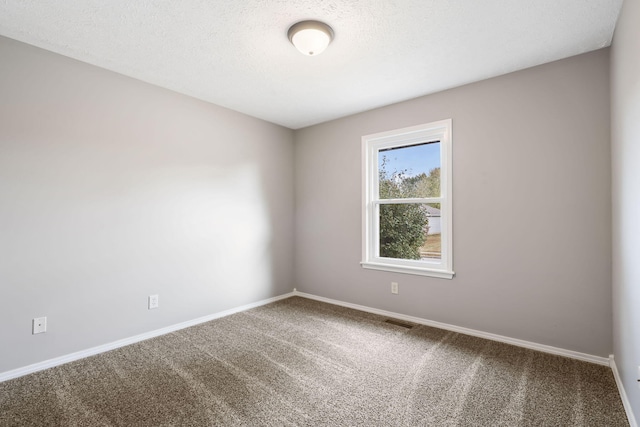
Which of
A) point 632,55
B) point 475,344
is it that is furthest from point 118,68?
point 475,344

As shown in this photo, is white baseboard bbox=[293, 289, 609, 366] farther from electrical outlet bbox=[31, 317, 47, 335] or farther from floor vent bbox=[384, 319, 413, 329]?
electrical outlet bbox=[31, 317, 47, 335]

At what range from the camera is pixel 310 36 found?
2029 mm

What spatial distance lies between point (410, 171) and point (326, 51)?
1.65 m

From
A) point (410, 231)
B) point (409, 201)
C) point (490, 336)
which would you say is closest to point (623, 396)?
point (490, 336)

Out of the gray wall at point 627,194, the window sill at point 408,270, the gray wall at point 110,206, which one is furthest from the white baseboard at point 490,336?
the gray wall at point 110,206

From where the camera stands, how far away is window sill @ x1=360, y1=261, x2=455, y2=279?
119 inches

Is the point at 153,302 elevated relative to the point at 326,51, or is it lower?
lower

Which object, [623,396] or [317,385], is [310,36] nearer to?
[317,385]

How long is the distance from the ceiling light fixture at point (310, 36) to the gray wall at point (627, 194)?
1624mm

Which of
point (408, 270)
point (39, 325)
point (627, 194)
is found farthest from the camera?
point (408, 270)

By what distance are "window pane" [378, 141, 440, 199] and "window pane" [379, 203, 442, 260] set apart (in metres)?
0.15

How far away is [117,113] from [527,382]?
12.5 feet

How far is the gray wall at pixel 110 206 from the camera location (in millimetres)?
2182

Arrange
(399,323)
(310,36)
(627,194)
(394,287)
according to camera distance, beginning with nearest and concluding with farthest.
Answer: (627,194)
(310,36)
(399,323)
(394,287)
